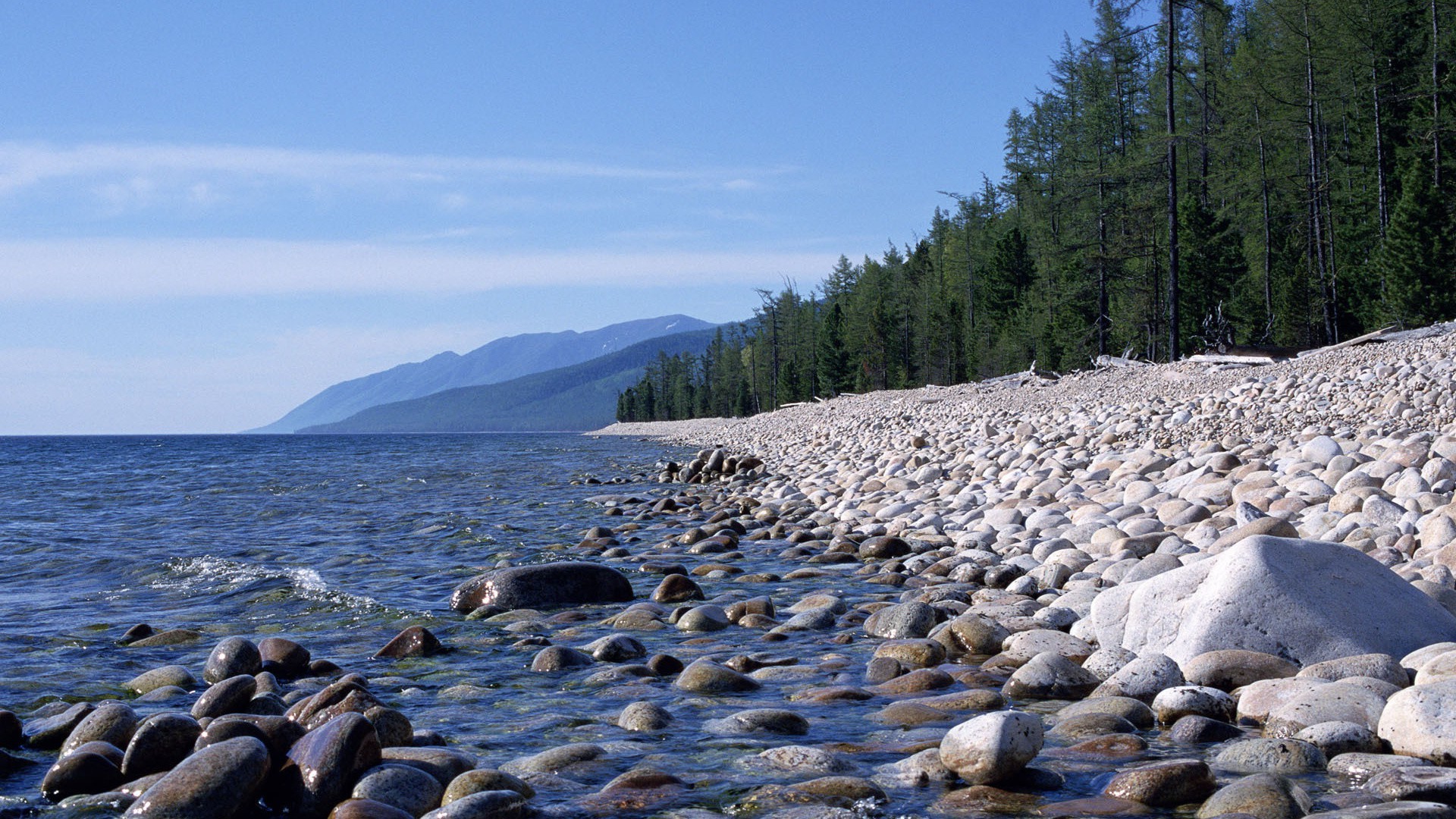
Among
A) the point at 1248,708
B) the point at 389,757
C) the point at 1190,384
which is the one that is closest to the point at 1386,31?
the point at 1190,384

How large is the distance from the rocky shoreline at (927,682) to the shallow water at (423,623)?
1.4 inches

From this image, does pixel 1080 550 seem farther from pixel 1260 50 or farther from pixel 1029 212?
pixel 1029 212

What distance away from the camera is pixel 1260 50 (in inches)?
1526

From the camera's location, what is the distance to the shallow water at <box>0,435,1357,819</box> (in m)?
4.07

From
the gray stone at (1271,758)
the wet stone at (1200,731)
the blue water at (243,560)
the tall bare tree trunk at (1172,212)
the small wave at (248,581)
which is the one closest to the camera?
the gray stone at (1271,758)

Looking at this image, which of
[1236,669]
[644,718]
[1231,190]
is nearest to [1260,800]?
[1236,669]

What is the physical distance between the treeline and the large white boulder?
17.7m

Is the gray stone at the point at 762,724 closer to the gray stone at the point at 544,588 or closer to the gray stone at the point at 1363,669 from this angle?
the gray stone at the point at 1363,669

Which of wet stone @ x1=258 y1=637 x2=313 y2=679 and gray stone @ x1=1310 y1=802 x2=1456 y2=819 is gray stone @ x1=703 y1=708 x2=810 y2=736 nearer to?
gray stone @ x1=1310 y1=802 x2=1456 y2=819

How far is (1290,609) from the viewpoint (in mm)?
4648

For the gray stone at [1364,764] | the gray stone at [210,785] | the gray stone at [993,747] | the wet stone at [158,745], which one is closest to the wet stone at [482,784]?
the gray stone at [210,785]

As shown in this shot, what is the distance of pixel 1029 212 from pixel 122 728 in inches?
1933

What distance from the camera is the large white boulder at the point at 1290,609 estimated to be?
4566mm

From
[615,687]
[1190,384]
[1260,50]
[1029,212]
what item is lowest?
[615,687]
